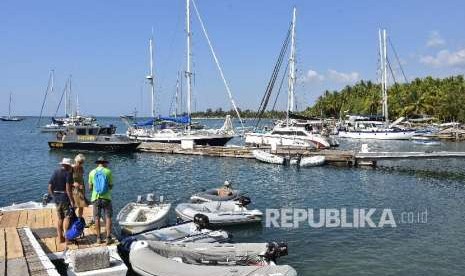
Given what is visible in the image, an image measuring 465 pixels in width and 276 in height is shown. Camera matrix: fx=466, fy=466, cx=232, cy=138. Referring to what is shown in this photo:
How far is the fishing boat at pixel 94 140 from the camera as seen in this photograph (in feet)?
170

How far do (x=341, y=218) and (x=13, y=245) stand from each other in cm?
1453

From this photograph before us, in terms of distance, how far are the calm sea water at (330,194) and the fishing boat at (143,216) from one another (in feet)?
9.88

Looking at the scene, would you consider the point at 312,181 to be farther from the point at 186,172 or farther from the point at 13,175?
the point at 13,175

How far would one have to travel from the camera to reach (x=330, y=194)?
90.5 feet

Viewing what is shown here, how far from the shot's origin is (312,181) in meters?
33.1

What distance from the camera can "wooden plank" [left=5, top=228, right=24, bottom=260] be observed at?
1039 centimetres

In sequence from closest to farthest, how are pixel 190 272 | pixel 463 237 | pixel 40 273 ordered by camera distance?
1. pixel 40 273
2. pixel 190 272
3. pixel 463 237

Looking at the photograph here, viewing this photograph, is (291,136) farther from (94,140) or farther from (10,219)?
(10,219)

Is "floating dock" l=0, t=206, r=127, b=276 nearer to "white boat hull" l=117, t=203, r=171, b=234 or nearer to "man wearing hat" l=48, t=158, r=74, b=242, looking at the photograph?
"man wearing hat" l=48, t=158, r=74, b=242

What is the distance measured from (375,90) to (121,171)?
3854 inches

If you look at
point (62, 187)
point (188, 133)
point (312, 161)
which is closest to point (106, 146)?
point (188, 133)

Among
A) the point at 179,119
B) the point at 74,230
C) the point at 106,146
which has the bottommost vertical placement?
the point at 74,230

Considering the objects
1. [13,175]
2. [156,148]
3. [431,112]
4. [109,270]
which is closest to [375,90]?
[431,112]

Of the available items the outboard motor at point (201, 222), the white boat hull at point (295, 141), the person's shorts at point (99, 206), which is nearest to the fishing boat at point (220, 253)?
the person's shorts at point (99, 206)
